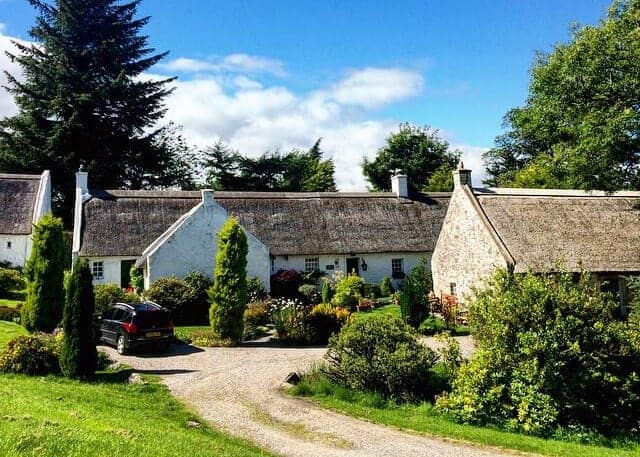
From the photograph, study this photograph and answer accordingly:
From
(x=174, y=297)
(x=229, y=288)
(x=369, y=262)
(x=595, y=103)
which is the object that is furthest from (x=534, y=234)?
(x=174, y=297)

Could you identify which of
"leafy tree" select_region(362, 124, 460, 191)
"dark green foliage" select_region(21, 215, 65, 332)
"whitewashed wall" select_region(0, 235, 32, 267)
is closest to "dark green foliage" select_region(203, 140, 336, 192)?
"leafy tree" select_region(362, 124, 460, 191)

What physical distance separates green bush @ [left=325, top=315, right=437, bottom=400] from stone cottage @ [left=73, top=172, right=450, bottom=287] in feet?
46.3

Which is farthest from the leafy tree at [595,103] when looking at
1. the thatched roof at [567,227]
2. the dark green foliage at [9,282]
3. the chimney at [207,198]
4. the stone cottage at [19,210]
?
the stone cottage at [19,210]

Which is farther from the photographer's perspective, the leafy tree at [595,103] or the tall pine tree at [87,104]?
the tall pine tree at [87,104]

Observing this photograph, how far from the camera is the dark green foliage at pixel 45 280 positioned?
1875 centimetres

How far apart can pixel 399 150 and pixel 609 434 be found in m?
46.8

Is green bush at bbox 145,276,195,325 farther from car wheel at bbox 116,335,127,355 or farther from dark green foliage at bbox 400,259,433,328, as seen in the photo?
dark green foliage at bbox 400,259,433,328

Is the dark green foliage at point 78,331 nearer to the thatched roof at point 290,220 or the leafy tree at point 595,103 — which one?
the thatched roof at point 290,220

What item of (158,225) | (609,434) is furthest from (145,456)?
(158,225)

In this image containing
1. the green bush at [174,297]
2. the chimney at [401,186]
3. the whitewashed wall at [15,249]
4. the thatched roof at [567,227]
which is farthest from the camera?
the chimney at [401,186]

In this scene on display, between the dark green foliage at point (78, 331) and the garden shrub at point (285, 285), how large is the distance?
598 inches

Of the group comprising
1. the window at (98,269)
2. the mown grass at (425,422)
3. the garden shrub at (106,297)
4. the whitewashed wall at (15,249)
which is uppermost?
the whitewashed wall at (15,249)

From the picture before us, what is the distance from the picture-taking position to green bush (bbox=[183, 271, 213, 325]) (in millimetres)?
22781

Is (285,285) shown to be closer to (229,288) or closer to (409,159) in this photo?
(229,288)
